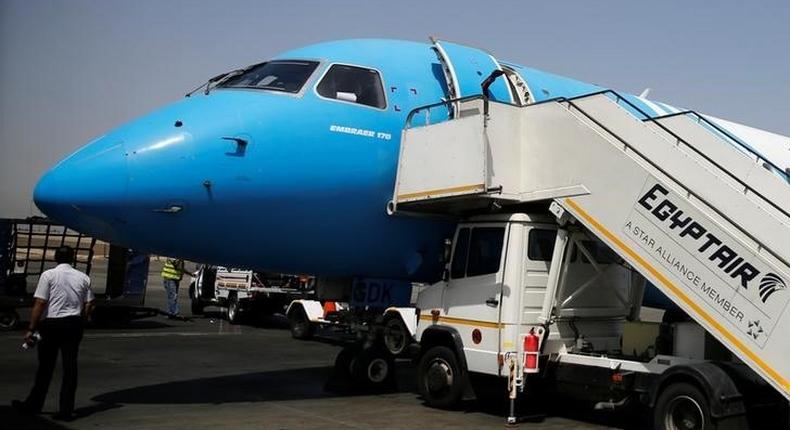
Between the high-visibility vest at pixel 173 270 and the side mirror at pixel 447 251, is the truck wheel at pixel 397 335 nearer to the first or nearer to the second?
the side mirror at pixel 447 251

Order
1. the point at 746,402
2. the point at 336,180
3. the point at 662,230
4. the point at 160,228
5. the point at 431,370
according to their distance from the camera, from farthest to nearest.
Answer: the point at 431,370 → the point at 336,180 → the point at 160,228 → the point at 662,230 → the point at 746,402

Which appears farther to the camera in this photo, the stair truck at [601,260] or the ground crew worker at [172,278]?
the ground crew worker at [172,278]

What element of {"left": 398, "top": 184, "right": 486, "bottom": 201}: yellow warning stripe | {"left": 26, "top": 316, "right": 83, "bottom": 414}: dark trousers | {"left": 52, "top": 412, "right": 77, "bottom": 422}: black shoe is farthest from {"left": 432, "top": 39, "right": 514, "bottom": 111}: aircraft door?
{"left": 52, "top": 412, "right": 77, "bottom": 422}: black shoe

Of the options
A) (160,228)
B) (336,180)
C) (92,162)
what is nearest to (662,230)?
(336,180)

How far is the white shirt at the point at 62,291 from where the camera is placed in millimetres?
8523

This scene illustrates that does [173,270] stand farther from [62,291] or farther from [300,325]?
[62,291]

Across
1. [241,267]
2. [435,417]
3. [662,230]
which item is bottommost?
[435,417]

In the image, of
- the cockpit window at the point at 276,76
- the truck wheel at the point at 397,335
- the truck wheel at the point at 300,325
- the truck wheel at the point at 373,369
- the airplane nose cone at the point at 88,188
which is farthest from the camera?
the truck wheel at the point at 300,325

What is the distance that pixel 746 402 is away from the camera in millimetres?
7281

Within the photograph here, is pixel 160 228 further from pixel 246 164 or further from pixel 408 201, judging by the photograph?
pixel 408 201

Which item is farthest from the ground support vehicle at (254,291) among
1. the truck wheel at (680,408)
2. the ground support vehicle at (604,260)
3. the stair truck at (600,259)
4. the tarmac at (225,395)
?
the truck wheel at (680,408)

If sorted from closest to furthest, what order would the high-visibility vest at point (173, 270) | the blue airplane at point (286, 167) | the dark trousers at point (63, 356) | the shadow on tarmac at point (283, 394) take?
1. the blue airplane at point (286, 167)
2. the dark trousers at point (63, 356)
3. the shadow on tarmac at point (283, 394)
4. the high-visibility vest at point (173, 270)

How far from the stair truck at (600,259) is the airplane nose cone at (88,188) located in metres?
3.24

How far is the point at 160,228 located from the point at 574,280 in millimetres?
4926
